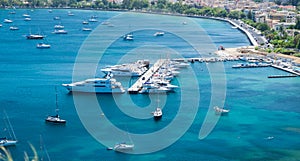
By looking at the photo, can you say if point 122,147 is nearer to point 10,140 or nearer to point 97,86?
point 10,140

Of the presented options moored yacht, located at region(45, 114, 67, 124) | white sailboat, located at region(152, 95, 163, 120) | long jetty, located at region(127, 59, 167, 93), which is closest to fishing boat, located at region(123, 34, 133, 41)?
long jetty, located at region(127, 59, 167, 93)

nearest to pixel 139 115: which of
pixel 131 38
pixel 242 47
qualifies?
pixel 242 47

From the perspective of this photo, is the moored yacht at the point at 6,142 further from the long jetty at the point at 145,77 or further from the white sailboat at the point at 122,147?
the long jetty at the point at 145,77

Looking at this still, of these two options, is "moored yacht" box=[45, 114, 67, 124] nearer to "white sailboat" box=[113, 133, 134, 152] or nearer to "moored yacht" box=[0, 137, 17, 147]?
"moored yacht" box=[0, 137, 17, 147]

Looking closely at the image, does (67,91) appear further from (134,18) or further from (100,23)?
(134,18)

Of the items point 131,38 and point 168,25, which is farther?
point 168,25

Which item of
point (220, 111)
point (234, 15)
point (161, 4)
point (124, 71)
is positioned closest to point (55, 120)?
point (220, 111)
